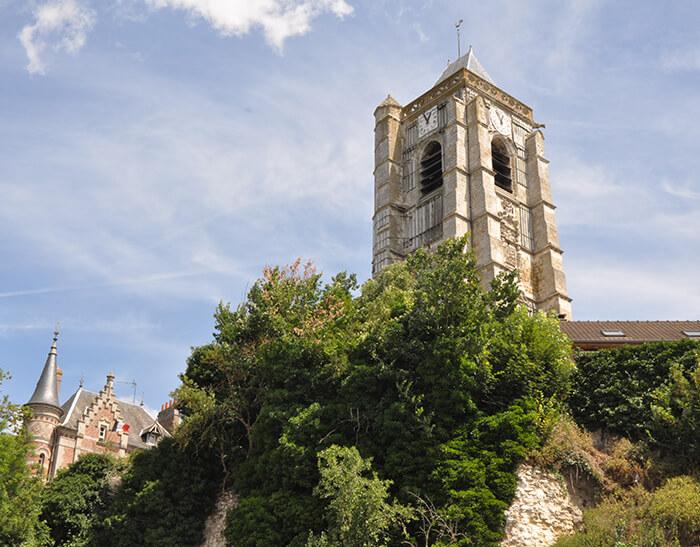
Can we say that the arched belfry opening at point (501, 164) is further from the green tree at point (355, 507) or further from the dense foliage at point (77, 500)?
the green tree at point (355, 507)

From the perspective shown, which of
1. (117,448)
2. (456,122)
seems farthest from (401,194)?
(117,448)

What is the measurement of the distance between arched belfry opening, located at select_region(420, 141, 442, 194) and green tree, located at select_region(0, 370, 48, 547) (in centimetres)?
2739

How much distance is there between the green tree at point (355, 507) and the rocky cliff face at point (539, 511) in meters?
2.22

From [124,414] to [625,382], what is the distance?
103ft

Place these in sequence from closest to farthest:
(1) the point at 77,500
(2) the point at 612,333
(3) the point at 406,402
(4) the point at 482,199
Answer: (3) the point at 406,402
(1) the point at 77,500
(2) the point at 612,333
(4) the point at 482,199

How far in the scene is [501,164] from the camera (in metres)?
46.8

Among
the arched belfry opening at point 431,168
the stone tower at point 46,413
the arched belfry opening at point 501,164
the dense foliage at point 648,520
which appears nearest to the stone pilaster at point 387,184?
the arched belfry opening at point 431,168

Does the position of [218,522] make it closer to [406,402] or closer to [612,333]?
[406,402]

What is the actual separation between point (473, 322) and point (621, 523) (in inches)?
219

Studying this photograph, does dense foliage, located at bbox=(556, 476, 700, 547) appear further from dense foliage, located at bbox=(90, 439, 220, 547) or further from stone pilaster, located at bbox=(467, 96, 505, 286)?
stone pilaster, located at bbox=(467, 96, 505, 286)

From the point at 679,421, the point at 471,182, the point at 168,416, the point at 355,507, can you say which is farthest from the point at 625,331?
the point at 168,416

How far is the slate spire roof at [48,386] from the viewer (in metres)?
39.1

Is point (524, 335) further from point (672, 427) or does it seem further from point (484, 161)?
point (484, 161)

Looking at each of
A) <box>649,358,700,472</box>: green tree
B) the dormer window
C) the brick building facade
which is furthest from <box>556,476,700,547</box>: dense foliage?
the brick building facade
